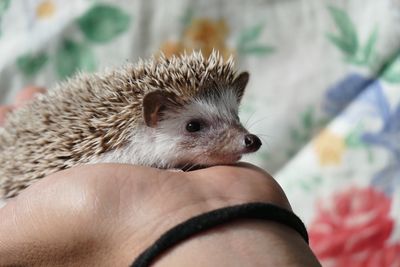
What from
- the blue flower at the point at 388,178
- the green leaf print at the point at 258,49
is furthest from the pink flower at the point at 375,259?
the green leaf print at the point at 258,49

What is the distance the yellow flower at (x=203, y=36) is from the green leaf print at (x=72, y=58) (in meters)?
0.31

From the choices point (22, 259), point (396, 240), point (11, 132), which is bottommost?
point (396, 240)

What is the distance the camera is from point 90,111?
1.47m

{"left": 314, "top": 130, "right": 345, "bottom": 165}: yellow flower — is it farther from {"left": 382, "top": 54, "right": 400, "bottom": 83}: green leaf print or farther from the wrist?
the wrist

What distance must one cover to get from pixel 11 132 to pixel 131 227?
542 millimetres

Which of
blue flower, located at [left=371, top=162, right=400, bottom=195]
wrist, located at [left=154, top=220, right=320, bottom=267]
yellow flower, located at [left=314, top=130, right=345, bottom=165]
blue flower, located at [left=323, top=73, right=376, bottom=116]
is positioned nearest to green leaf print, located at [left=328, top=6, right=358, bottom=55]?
blue flower, located at [left=323, top=73, right=376, bottom=116]

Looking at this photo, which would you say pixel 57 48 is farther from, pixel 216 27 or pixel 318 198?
pixel 318 198

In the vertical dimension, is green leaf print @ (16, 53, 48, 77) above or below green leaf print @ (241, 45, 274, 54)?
above

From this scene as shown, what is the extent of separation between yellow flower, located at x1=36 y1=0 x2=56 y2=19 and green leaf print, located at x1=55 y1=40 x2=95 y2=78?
138 millimetres

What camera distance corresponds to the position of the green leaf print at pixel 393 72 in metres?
2.45

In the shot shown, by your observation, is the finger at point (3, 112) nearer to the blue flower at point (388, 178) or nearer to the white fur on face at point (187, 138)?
the white fur on face at point (187, 138)

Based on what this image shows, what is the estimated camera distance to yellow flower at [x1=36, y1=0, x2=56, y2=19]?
2.60 metres

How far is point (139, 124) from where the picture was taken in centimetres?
148

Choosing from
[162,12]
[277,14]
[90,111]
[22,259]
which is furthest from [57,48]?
[22,259]
